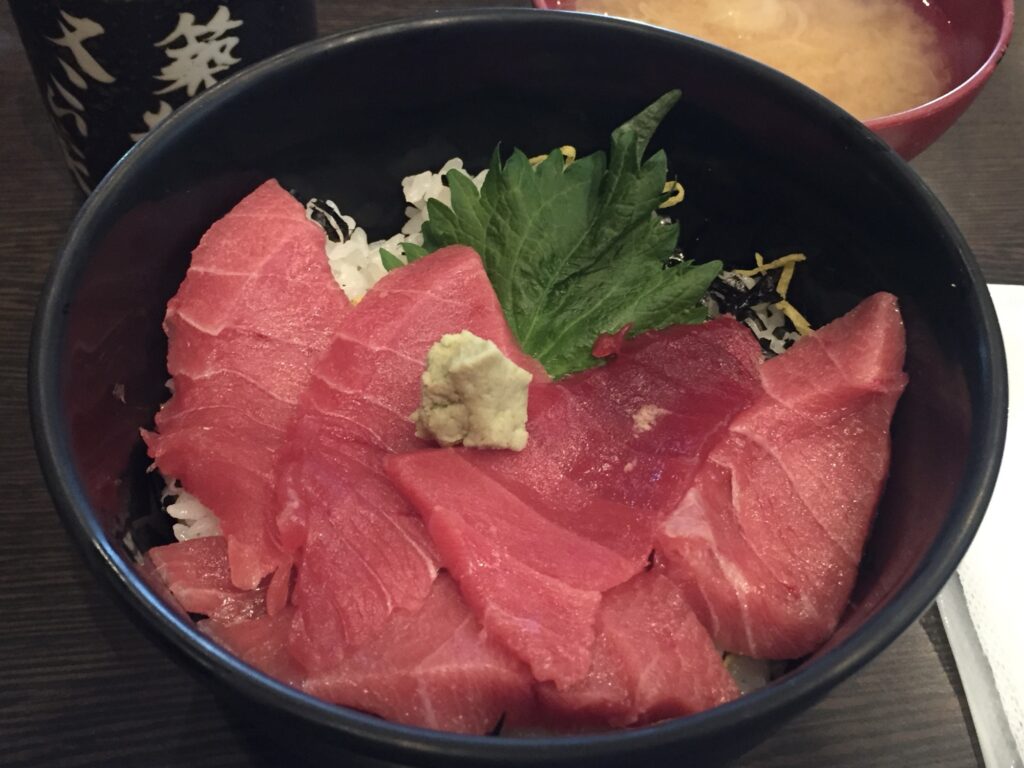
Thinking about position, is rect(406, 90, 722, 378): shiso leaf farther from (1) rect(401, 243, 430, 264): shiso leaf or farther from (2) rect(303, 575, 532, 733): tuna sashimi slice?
(2) rect(303, 575, 532, 733): tuna sashimi slice

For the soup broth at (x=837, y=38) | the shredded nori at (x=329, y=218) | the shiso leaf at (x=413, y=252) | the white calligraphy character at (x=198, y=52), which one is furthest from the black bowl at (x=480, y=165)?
the soup broth at (x=837, y=38)

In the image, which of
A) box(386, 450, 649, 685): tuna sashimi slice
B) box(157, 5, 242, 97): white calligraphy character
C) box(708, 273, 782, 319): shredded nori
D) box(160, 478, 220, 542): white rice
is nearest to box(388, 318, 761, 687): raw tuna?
box(386, 450, 649, 685): tuna sashimi slice

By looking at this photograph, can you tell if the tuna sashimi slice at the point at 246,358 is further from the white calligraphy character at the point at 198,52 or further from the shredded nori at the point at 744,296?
the shredded nori at the point at 744,296

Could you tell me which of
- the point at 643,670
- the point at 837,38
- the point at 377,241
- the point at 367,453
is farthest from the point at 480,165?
the point at 837,38

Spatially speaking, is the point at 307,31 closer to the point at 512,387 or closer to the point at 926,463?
the point at 512,387

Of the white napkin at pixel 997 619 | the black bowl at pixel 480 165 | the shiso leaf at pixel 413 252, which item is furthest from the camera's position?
the shiso leaf at pixel 413 252

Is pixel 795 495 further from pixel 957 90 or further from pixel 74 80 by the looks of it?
pixel 74 80

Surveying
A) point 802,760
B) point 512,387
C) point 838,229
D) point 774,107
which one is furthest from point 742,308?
point 802,760
